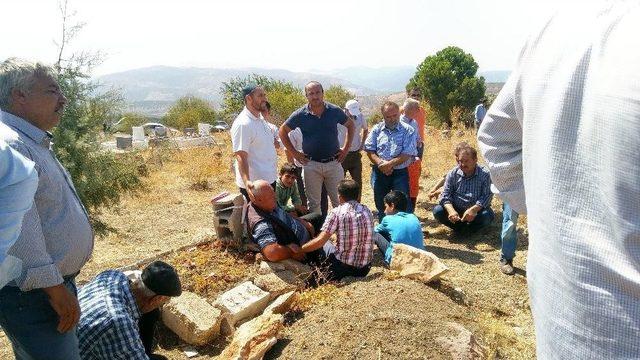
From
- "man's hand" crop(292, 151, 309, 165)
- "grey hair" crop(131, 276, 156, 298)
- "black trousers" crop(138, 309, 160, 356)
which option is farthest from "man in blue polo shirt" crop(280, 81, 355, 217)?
"grey hair" crop(131, 276, 156, 298)

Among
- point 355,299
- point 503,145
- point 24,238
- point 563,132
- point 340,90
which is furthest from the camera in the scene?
point 340,90

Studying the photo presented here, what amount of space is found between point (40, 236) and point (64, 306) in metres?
0.33

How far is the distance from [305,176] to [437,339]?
2.95 metres

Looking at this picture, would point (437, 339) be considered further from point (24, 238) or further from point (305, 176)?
point (305, 176)

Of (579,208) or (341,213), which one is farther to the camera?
(341,213)

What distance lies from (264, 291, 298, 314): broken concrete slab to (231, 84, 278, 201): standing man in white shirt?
4.37ft

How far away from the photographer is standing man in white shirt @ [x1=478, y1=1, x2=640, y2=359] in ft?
3.21

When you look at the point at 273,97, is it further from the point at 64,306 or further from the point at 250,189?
the point at 64,306

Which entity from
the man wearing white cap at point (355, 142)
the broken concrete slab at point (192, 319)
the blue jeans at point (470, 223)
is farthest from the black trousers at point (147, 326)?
the blue jeans at point (470, 223)

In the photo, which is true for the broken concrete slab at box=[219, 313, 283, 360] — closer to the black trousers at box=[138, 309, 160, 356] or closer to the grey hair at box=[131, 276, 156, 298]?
the black trousers at box=[138, 309, 160, 356]

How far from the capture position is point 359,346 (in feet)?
9.15

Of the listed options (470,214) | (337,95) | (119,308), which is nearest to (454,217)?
(470,214)

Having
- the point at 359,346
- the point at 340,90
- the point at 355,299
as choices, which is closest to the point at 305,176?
the point at 355,299

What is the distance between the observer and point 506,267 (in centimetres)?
447
